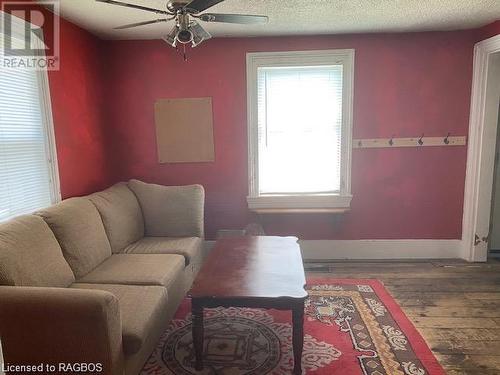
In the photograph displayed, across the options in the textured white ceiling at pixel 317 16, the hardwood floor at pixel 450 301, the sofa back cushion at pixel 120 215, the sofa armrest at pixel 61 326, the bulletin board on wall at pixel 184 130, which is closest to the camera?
the sofa armrest at pixel 61 326

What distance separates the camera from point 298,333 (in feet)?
6.42

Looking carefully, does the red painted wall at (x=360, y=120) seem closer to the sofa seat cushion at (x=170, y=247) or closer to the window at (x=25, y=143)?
the sofa seat cushion at (x=170, y=247)

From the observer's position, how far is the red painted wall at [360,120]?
3609 mm

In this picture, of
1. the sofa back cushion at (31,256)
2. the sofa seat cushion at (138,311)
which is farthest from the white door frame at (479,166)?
the sofa back cushion at (31,256)

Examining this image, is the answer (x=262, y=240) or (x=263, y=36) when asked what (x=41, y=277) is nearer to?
(x=262, y=240)

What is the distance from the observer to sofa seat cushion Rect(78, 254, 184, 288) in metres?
2.35

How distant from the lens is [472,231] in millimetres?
3707

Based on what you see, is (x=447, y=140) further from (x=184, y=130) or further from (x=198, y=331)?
(x=198, y=331)

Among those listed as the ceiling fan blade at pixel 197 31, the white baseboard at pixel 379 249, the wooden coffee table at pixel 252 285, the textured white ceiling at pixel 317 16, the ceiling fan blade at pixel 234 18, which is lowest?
the white baseboard at pixel 379 249

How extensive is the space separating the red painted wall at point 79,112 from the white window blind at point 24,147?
0.13m

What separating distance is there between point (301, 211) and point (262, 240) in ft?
3.12

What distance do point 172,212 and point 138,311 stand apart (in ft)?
4.89

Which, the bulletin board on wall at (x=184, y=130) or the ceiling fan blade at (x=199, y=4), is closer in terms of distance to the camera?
the ceiling fan blade at (x=199, y=4)

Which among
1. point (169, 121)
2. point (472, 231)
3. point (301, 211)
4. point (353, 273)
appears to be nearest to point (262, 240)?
point (301, 211)
